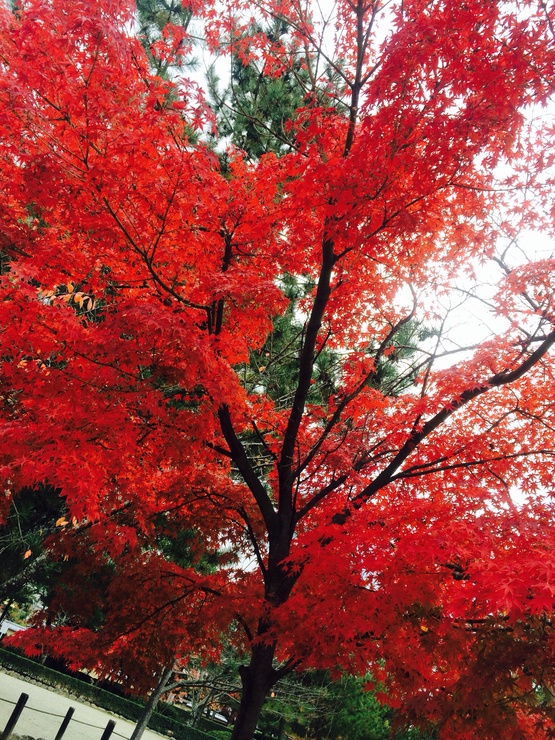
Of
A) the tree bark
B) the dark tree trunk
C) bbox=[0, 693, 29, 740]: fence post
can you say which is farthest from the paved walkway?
the dark tree trunk

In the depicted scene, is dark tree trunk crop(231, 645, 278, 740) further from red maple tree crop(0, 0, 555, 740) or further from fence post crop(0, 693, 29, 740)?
fence post crop(0, 693, 29, 740)

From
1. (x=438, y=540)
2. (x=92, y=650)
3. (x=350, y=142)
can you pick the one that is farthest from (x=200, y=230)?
(x=92, y=650)

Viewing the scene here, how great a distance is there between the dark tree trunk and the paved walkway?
160 inches

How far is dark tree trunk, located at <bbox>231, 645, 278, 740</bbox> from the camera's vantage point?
5.33 m

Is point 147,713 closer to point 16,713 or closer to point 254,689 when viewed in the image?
point 16,713

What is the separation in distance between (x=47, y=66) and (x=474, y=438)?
5.04 meters

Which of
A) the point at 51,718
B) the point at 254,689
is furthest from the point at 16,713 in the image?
the point at 51,718

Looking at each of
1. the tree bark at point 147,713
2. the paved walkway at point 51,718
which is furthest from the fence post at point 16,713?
the tree bark at point 147,713

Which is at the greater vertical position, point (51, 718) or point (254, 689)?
point (254, 689)

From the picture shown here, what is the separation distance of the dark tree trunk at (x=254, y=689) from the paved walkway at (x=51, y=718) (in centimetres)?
406

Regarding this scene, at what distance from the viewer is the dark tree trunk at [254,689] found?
17.5ft

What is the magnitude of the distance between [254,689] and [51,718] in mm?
10641

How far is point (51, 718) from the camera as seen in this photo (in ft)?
43.1

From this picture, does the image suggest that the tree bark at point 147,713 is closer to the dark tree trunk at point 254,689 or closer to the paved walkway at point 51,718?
the paved walkway at point 51,718
